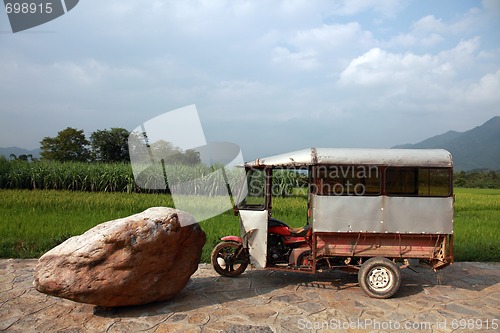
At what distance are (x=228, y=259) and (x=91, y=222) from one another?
543 centimetres

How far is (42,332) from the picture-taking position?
457 cm

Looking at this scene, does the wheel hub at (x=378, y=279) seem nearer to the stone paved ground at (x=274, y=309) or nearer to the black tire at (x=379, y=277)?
the black tire at (x=379, y=277)

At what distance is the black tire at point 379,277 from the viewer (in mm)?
5777

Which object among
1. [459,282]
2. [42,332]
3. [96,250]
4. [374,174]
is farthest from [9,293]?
[459,282]

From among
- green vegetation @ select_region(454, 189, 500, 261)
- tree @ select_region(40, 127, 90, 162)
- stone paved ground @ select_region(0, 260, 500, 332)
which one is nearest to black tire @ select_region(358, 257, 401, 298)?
stone paved ground @ select_region(0, 260, 500, 332)

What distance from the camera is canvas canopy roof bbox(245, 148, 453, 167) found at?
19.0 feet

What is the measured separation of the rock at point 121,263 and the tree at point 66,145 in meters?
40.9

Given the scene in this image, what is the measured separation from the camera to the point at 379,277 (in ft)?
19.3

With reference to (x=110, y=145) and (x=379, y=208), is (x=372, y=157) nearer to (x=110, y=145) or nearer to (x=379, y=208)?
(x=379, y=208)

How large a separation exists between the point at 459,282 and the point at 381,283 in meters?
2.19

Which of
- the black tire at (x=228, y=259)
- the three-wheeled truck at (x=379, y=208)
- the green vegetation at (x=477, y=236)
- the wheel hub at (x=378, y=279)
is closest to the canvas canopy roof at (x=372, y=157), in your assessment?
the three-wheeled truck at (x=379, y=208)

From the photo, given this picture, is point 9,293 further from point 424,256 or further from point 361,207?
point 424,256

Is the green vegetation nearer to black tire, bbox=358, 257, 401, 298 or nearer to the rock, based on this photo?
black tire, bbox=358, 257, 401, 298

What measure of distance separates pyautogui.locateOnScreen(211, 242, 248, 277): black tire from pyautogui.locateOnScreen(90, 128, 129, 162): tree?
110 ft
